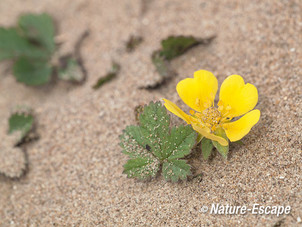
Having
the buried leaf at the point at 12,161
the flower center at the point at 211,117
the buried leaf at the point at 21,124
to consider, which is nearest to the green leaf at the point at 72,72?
the buried leaf at the point at 21,124

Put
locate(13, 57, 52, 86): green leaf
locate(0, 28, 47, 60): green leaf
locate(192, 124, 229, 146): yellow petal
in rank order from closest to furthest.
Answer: locate(192, 124, 229, 146): yellow petal
locate(13, 57, 52, 86): green leaf
locate(0, 28, 47, 60): green leaf

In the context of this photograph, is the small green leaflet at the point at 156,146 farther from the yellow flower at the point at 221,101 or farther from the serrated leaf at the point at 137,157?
the yellow flower at the point at 221,101

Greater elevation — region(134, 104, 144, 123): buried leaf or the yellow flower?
the yellow flower

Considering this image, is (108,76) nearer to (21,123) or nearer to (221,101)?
(21,123)

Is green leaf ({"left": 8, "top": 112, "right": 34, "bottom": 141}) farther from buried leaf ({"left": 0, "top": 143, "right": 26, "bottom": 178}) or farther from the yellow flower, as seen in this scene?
the yellow flower

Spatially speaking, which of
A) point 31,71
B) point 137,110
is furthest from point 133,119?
point 31,71

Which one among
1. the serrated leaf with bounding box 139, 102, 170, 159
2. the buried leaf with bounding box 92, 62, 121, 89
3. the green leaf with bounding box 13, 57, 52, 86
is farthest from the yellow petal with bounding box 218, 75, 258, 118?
the green leaf with bounding box 13, 57, 52, 86

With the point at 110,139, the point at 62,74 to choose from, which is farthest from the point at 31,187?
the point at 62,74
